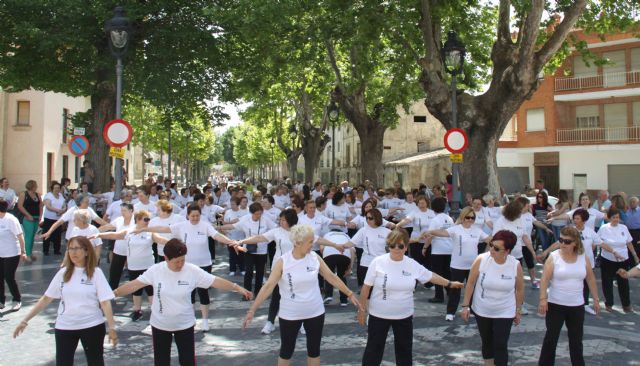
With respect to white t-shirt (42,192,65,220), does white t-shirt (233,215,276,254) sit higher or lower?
lower

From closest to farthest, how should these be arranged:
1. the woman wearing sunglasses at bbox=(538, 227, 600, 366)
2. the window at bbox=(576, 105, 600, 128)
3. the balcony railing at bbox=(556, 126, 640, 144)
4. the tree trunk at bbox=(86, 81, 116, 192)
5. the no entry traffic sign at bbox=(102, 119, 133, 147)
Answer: the woman wearing sunglasses at bbox=(538, 227, 600, 366) < the no entry traffic sign at bbox=(102, 119, 133, 147) < the tree trunk at bbox=(86, 81, 116, 192) < the balcony railing at bbox=(556, 126, 640, 144) < the window at bbox=(576, 105, 600, 128)

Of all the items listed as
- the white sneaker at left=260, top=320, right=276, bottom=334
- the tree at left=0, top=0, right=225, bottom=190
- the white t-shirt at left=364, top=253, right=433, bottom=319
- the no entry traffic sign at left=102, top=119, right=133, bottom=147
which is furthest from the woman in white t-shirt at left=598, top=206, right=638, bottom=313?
the tree at left=0, top=0, right=225, bottom=190

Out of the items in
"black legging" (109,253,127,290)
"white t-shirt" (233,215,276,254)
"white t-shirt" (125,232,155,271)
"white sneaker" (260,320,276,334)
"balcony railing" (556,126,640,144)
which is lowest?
"white sneaker" (260,320,276,334)

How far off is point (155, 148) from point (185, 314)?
50.6 meters

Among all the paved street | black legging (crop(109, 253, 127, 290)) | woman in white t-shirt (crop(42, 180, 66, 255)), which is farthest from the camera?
woman in white t-shirt (crop(42, 180, 66, 255))

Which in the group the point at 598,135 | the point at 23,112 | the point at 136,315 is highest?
the point at 23,112

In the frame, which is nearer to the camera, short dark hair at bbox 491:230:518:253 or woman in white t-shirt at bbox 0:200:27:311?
short dark hair at bbox 491:230:518:253

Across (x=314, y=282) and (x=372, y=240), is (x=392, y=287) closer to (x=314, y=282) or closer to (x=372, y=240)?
(x=314, y=282)

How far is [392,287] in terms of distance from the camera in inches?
209

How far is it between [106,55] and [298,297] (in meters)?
15.2

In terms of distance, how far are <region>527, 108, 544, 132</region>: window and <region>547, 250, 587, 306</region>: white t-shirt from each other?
29.7 metres

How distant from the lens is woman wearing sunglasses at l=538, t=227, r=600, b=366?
5633mm

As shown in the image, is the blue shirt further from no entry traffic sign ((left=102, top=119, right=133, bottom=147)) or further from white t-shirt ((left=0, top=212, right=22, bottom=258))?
white t-shirt ((left=0, top=212, right=22, bottom=258))

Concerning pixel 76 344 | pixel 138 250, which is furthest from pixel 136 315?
pixel 76 344
